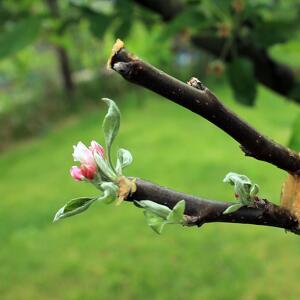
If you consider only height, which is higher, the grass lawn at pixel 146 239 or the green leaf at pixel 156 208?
the green leaf at pixel 156 208

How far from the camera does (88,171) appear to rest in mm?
322

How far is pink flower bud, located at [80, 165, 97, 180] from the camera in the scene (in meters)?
0.32

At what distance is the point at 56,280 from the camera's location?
297 centimetres

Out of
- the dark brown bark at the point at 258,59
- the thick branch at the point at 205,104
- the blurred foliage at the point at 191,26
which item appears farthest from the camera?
the dark brown bark at the point at 258,59

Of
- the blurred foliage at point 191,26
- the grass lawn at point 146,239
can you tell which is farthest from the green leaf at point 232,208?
the grass lawn at point 146,239

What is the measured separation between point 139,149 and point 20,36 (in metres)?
3.42

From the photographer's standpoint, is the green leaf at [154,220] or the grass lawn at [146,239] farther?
the grass lawn at [146,239]

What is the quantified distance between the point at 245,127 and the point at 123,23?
91cm

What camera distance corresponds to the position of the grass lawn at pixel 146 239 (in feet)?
9.21

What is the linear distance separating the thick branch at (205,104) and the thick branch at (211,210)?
28 millimetres

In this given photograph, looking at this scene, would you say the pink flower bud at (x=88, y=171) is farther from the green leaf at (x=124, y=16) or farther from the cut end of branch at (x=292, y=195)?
the green leaf at (x=124, y=16)

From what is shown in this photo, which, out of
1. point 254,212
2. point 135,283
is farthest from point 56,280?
point 254,212

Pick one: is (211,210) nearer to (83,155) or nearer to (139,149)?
(83,155)

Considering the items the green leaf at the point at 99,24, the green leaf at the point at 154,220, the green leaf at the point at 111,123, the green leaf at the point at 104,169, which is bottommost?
the green leaf at the point at 99,24
